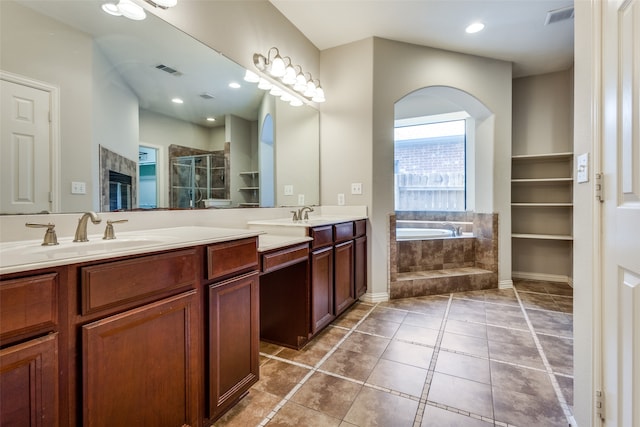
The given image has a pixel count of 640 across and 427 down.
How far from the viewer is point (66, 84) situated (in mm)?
1208

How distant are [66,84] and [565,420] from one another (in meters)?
2.66

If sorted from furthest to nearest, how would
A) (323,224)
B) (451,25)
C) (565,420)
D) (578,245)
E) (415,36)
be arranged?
(415,36), (451,25), (323,224), (565,420), (578,245)

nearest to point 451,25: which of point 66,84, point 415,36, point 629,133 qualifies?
point 415,36

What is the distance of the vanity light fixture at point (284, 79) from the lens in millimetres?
2268

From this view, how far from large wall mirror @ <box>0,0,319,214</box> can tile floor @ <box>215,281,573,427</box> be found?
1.18 m

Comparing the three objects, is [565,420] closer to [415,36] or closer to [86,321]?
[86,321]

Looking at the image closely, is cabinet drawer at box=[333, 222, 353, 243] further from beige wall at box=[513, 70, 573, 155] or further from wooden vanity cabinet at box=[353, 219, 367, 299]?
beige wall at box=[513, 70, 573, 155]

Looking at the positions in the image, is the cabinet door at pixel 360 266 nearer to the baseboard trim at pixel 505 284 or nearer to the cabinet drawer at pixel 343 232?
the cabinet drawer at pixel 343 232

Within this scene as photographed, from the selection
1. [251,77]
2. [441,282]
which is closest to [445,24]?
[251,77]

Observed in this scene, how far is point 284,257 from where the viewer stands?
1.75m

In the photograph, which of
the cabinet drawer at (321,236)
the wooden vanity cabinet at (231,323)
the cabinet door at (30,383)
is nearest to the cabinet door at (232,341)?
the wooden vanity cabinet at (231,323)

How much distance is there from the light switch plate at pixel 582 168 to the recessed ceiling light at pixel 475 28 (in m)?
2.13

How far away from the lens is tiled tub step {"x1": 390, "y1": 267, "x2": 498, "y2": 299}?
9.93 ft

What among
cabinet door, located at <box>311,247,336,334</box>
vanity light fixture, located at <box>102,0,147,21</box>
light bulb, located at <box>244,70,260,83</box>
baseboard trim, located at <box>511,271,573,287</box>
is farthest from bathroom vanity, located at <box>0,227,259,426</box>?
baseboard trim, located at <box>511,271,573,287</box>
